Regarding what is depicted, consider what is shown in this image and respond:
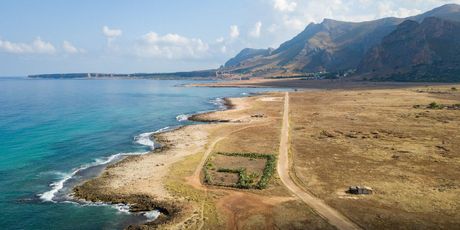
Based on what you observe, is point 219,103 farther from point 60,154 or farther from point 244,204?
point 244,204

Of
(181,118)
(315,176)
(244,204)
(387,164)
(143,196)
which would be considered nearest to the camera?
(244,204)

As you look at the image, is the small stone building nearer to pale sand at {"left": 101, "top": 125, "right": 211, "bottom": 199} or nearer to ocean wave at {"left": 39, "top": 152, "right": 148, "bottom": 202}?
pale sand at {"left": 101, "top": 125, "right": 211, "bottom": 199}

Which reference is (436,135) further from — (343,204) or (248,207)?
(248,207)

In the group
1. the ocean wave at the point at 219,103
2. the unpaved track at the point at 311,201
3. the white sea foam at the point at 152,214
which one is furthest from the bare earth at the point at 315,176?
the ocean wave at the point at 219,103

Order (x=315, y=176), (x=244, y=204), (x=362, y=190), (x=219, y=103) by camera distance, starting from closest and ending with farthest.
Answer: (x=244, y=204) → (x=362, y=190) → (x=315, y=176) → (x=219, y=103)

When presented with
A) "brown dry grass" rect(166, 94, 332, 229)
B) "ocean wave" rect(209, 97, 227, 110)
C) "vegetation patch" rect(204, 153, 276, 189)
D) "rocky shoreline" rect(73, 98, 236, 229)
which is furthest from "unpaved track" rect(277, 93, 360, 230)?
"ocean wave" rect(209, 97, 227, 110)

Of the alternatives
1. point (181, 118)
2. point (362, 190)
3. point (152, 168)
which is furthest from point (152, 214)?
point (181, 118)
